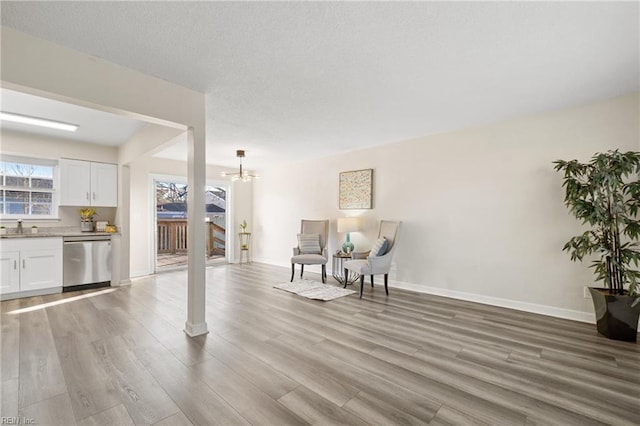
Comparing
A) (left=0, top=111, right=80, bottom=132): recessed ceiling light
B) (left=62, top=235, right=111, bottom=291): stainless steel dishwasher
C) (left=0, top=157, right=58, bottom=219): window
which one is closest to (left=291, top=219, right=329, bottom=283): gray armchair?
(left=62, top=235, right=111, bottom=291): stainless steel dishwasher

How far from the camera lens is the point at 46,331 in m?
2.83

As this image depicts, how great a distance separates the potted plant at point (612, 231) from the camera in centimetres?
265

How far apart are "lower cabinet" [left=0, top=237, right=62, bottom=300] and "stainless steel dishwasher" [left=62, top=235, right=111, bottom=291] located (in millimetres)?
87

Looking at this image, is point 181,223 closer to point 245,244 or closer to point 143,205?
point 245,244

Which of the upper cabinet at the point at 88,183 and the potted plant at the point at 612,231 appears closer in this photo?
the potted plant at the point at 612,231

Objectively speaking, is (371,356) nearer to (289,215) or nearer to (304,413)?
(304,413)

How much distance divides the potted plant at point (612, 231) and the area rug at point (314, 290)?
2.86 m

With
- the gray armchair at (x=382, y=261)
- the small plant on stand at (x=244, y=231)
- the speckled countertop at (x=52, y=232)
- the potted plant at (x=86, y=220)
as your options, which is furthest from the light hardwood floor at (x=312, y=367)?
the small plant on stand at (x=244, y=231)

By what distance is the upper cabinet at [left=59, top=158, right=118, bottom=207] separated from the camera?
4.69 m

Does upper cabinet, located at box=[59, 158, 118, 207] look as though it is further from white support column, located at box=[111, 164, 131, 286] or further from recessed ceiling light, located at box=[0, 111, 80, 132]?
recessed ceiling light, located at box=[0, 111, 80, 132]

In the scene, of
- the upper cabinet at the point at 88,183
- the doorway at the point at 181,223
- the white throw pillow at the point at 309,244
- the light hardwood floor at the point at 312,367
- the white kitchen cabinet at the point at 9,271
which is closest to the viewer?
the light hardwood floor at the point at 312,367

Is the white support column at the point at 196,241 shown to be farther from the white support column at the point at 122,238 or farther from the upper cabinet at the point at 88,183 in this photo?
the upper cabinet at the point at 88,183

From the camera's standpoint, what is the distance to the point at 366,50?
2.21m

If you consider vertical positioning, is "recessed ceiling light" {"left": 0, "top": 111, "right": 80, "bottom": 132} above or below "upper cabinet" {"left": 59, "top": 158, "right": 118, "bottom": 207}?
above
